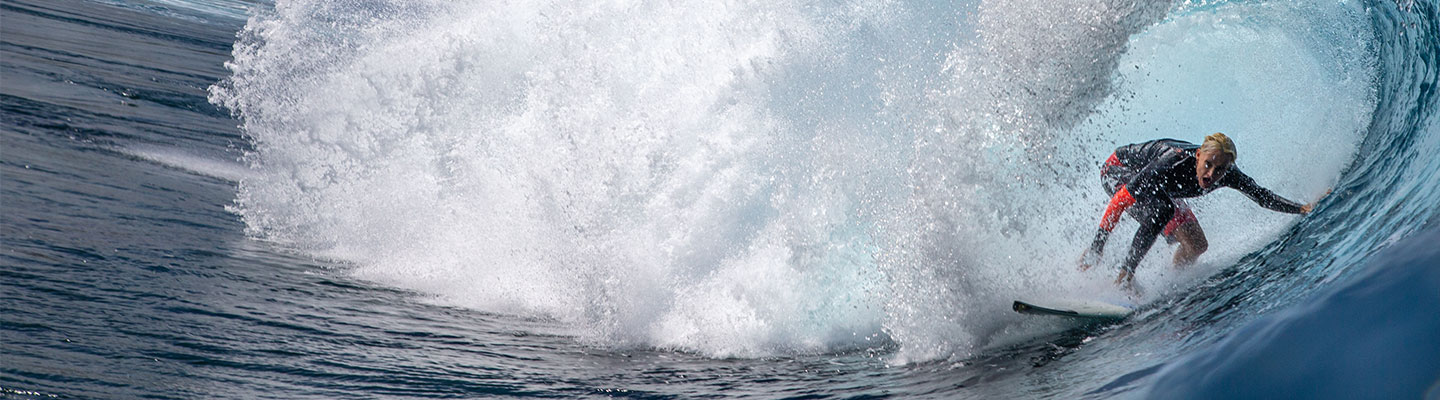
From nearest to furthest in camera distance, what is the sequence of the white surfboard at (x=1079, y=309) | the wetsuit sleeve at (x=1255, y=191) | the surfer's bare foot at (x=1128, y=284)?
the white surfboard at (x=1079, y=309)
the surfer's bare foot at (x=1128, y=284)
the wetsuit sleeve at (x=1255, y=191)

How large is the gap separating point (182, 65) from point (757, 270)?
14.7 metres

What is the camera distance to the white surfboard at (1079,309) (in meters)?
4.87

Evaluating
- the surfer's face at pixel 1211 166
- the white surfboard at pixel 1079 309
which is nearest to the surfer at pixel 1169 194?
the surfer's face at pixel 1211 166

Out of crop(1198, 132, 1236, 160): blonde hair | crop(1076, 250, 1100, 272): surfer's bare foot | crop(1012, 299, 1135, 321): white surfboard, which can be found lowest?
crop(1012, 299, 1135, 321): white surfboard

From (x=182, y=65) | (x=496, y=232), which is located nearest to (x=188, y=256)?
(x=496, y=232)

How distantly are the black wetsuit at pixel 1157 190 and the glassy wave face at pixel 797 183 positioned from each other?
223 millimetres

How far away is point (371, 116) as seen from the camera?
10234 mm

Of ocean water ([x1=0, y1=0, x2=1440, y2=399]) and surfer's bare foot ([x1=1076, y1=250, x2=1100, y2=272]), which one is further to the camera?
surfer's bare foot ([x1=1076, y1=250, x2=1100, y2=272])

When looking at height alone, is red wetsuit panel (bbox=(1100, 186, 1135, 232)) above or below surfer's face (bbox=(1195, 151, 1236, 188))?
below

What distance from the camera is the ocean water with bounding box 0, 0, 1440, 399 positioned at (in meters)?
4.00

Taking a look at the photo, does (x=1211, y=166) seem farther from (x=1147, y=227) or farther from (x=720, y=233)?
(x=720, y=233)

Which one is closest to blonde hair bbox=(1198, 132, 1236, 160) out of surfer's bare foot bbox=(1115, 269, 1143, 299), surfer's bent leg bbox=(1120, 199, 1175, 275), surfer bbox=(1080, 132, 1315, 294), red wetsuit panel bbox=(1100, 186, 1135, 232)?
surfer bbox=(1080, 132, 1315, 294)

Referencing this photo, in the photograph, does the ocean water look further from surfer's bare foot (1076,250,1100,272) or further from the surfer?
the surfer

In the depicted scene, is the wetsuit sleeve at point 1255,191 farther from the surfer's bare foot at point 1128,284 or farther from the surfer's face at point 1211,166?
the surfer's bare foot at point 1128,284
